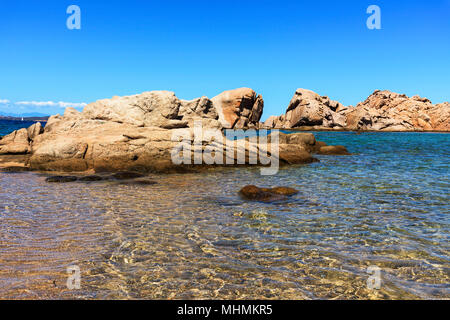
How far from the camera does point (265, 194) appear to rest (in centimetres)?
1042

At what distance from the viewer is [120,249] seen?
19.4 ft

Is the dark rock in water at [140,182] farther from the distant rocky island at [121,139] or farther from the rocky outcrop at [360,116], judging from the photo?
the rocky outcrop at [360,116]

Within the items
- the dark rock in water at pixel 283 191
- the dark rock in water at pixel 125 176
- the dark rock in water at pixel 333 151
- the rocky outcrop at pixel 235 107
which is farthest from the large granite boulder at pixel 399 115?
the dark rock in water at pixel 283 191

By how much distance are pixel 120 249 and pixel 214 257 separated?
1.75 m

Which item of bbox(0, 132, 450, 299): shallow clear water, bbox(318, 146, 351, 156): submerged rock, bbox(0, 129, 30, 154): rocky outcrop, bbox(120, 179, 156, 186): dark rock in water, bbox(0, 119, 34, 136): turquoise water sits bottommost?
bbox(0, 132, 450, 299): shallow clear water

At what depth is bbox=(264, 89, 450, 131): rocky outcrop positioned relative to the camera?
93625 mm

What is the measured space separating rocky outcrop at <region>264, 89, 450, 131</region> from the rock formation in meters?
67.9

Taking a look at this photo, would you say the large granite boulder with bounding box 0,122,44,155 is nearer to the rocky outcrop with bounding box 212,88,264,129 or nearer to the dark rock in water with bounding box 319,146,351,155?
the dark rock in water with bounding box 319,146,351,155

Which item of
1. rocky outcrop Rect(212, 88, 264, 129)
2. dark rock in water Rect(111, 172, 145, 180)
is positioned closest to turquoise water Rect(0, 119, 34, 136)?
dark rock in water Rect(111, 172, 145, 180)

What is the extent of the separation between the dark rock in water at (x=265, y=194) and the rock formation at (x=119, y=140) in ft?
21.2

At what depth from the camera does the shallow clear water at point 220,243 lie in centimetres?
458

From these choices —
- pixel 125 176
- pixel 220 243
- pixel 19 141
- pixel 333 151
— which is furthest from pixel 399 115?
pixel 220 243

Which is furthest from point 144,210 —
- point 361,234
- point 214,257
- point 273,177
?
point 273,177
